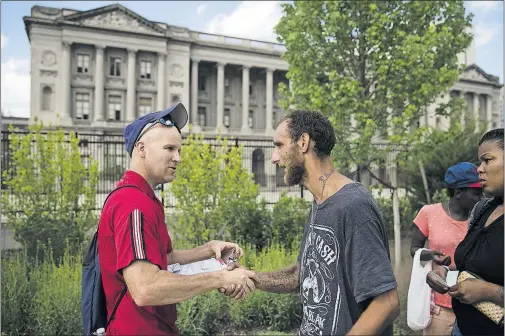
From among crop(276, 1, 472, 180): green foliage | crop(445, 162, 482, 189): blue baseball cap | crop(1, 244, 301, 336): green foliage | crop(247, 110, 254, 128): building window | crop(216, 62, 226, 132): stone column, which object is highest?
crop(216, 62, 226, 132): stone column

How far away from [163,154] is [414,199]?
37.1 ft

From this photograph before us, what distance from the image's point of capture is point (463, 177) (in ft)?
12.0

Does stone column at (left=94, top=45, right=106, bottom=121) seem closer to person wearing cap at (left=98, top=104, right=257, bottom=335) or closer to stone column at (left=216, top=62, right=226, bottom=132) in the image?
stone column at (left=216, top=62, right=226, bottom=132)

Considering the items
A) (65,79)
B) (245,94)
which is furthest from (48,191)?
(245,94)

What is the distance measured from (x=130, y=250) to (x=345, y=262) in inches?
37.1

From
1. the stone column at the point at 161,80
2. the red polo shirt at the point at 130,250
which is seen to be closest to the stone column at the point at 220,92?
the stone column at the point at 161,80

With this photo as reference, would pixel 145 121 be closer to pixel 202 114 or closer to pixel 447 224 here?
pixel 447 224

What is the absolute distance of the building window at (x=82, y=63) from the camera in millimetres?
45809

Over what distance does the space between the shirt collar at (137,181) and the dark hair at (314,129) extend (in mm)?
786

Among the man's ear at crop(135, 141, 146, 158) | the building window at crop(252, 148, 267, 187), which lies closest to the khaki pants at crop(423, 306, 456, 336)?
the man's ear at crop(135, 141, 146, 158)

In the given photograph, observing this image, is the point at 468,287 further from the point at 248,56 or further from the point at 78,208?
the point at 248,56

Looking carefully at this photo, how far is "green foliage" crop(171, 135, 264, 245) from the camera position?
862 cm

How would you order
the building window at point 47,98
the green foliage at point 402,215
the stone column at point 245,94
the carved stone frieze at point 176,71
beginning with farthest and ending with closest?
the stone column at point 245,94 < the carved stone frieze at point 176,71 < the building window at point 47,98 < the green foliage at point 402,215

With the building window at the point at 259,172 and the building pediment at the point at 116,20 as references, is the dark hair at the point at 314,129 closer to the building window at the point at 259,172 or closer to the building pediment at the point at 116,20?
the building window at the point at 259,172
